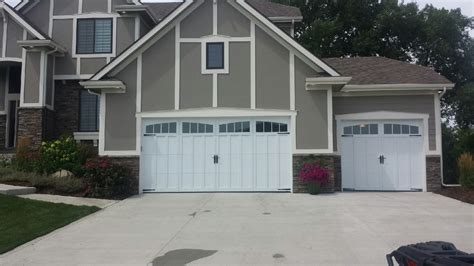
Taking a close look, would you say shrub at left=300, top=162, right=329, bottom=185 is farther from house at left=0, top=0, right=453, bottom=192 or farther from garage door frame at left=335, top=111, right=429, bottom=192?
garage door frame at left=335, top=111, right=429, bottom=192

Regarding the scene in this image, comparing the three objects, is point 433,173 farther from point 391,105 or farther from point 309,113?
point 309,113

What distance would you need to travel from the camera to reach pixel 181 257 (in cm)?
807

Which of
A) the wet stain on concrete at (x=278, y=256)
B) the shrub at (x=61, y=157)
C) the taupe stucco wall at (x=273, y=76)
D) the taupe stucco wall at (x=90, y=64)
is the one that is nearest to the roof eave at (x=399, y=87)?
the taupe stucco wall at (x=273, y=76)

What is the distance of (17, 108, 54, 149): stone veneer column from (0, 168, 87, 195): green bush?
12.7ft

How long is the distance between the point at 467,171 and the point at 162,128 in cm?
1034

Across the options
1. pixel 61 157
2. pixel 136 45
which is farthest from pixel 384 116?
pixel 61 157

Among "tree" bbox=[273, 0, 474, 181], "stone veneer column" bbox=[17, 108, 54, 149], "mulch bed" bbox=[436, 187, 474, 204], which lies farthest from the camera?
"tree" bbox=[273, 0, 474, 181]

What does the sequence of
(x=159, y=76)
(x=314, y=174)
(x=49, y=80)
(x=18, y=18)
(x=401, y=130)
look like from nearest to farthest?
(x=314, y=174), (x=159, y=76), (x=401, y=130), (x=18, y=18), (x=49, y=80)

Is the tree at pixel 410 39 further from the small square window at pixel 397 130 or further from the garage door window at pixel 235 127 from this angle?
the garage door window at pixel 235 127

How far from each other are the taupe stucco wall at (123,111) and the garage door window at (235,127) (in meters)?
3.09

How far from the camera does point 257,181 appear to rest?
16234mm

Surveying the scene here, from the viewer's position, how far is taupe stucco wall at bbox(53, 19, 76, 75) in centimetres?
2100

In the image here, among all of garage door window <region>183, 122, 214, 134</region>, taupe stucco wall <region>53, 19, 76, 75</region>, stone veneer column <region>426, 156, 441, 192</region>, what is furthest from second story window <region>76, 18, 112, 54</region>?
stone veneer column <region>426, 156, 441, 192</region>

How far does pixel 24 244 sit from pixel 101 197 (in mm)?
5722
